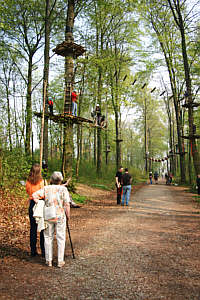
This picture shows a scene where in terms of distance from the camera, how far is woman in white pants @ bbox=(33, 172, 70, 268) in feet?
14.5

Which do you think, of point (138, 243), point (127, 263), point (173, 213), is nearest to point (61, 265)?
point (127, 263)

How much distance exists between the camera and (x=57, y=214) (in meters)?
4.50

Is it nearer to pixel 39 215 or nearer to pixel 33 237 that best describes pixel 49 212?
pixel 39 215

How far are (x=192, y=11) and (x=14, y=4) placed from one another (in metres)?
13.7

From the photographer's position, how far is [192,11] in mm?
17547

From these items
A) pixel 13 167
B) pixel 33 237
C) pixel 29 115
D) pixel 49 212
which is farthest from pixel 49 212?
pixel 29 115

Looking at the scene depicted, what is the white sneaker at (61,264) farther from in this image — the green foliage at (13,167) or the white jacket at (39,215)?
the green foliage at (13,167)

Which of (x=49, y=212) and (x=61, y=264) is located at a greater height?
(x=49, y=212)

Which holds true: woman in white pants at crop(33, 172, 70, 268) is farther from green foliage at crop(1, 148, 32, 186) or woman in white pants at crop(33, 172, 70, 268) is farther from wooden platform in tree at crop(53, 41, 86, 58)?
wooden platform in tree at crop(53, 41, 86, 58)

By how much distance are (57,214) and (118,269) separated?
1508 millimetres

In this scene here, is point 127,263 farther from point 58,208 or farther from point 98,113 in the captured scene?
point 98,113

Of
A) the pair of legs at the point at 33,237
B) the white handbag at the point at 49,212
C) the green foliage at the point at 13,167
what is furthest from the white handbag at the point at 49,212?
the green foliage at the point at 13,167

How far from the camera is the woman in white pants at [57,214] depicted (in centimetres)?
443

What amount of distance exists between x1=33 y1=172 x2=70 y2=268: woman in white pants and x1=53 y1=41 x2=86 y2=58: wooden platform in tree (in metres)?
8.65
